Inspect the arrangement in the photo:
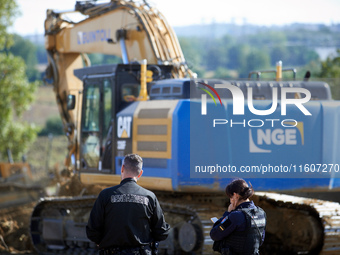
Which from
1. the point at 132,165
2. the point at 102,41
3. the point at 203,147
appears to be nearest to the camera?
the point at 132,165

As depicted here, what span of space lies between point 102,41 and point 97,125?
119 inches

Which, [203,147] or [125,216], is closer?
[125,216]

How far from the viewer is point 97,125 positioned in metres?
12.3

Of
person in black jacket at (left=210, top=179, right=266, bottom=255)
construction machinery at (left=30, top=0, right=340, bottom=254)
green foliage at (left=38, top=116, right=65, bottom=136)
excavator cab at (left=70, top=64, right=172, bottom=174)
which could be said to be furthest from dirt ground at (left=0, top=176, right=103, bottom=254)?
green foliage at (left=38, top=116, right=65, bottom=136)

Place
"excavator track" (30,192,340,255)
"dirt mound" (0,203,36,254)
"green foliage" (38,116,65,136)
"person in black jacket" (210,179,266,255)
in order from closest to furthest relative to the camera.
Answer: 1. "person in black jacket" (210,179,266,255)
2. "excavator track" (30,192,340,255)
3. "dirt mound" (0,203,36,254)
4. "green foliage" (38,116,65,136)

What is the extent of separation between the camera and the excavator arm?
1336cm

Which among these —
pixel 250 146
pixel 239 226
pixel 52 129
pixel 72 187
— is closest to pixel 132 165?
pixel 239 226

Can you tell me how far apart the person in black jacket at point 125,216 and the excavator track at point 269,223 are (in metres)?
3.73

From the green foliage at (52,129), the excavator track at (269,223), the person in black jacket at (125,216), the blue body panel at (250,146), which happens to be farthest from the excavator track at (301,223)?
the green foliage at (52,129)

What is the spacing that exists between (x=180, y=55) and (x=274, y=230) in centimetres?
395

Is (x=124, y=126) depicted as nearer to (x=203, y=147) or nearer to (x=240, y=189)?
(x=203, y=147)

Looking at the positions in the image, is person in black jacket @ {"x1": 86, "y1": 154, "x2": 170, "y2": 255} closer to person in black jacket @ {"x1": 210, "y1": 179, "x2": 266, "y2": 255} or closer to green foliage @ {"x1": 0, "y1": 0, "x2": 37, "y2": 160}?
person in black jacket @ {"x1": 210, "y1": 179, "x2": 266, "y2": 255}

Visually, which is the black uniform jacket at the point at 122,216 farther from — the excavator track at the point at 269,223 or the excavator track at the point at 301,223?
the excavator track at the point at 301,223

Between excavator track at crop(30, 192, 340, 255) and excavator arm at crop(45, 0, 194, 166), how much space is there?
2.53 m
